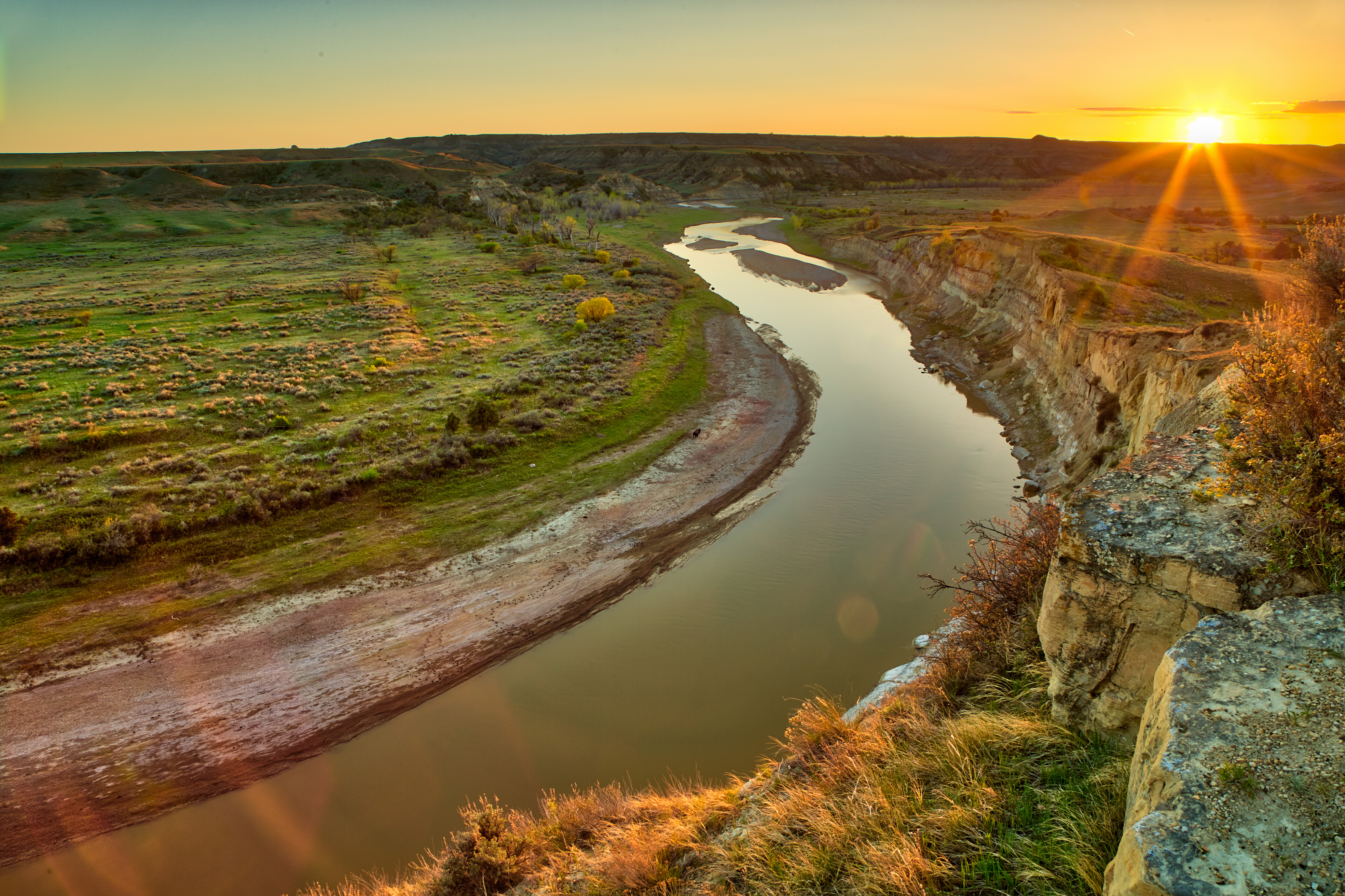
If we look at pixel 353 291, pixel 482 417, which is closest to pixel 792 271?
pixel 353 291

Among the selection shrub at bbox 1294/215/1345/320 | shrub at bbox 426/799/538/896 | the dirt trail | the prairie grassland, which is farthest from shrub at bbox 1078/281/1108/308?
shrub at bbox 426/799/538/896

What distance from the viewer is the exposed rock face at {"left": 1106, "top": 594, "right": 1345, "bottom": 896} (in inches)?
159

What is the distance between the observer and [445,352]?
36.7 metres

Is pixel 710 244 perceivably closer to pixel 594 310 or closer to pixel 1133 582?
pixel 594 310

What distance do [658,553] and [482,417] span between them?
10444 millimetres

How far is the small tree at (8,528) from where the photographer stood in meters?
17.0

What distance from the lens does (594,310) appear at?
4306 centimetres

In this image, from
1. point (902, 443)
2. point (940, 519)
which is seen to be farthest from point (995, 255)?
point (940, 519)

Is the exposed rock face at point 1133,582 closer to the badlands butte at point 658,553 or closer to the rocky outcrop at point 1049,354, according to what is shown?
the badlands butte at point 658,553

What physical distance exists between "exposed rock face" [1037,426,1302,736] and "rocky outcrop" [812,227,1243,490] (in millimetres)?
3341

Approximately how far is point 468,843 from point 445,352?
31.3 metres

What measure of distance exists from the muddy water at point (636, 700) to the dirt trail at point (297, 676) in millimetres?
563

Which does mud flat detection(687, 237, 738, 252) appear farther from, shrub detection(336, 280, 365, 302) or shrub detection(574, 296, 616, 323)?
shrub detection(336, 280, 365, 302)

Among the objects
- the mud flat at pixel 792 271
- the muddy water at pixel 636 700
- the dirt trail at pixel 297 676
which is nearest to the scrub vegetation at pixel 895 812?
the muddy water at pixel 636 700
